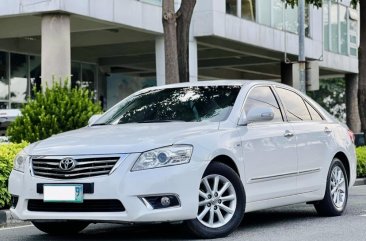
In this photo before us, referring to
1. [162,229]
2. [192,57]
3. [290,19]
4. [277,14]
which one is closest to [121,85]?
[290,19]

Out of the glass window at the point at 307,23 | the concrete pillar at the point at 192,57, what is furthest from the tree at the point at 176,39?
the glass window at the point at 307,23

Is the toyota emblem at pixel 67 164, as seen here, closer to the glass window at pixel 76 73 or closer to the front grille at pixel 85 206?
the front grille at pixel 85 206

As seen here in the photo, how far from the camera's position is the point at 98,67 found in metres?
32.2

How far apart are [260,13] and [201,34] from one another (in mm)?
3650

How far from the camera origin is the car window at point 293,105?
8852 mm

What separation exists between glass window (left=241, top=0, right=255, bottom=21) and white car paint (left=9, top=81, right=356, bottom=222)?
17165 millimetres

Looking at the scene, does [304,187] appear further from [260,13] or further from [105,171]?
[260,13]

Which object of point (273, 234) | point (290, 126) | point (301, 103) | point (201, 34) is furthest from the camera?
point (201, 34)

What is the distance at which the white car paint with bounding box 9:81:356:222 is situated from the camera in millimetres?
6699

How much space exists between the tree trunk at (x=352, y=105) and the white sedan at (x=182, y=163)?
27.7 meters

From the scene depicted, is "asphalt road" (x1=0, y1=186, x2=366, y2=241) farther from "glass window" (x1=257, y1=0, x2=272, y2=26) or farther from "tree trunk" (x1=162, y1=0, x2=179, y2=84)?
"glass window" (x1=257, y1=0, x2=272, y2=26)

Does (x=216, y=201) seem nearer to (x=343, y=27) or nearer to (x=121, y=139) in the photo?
(x=121, y=139)

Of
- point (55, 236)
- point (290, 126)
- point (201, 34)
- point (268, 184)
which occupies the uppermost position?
point (201, 34)

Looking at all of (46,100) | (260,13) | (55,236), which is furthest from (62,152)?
(260,13)
